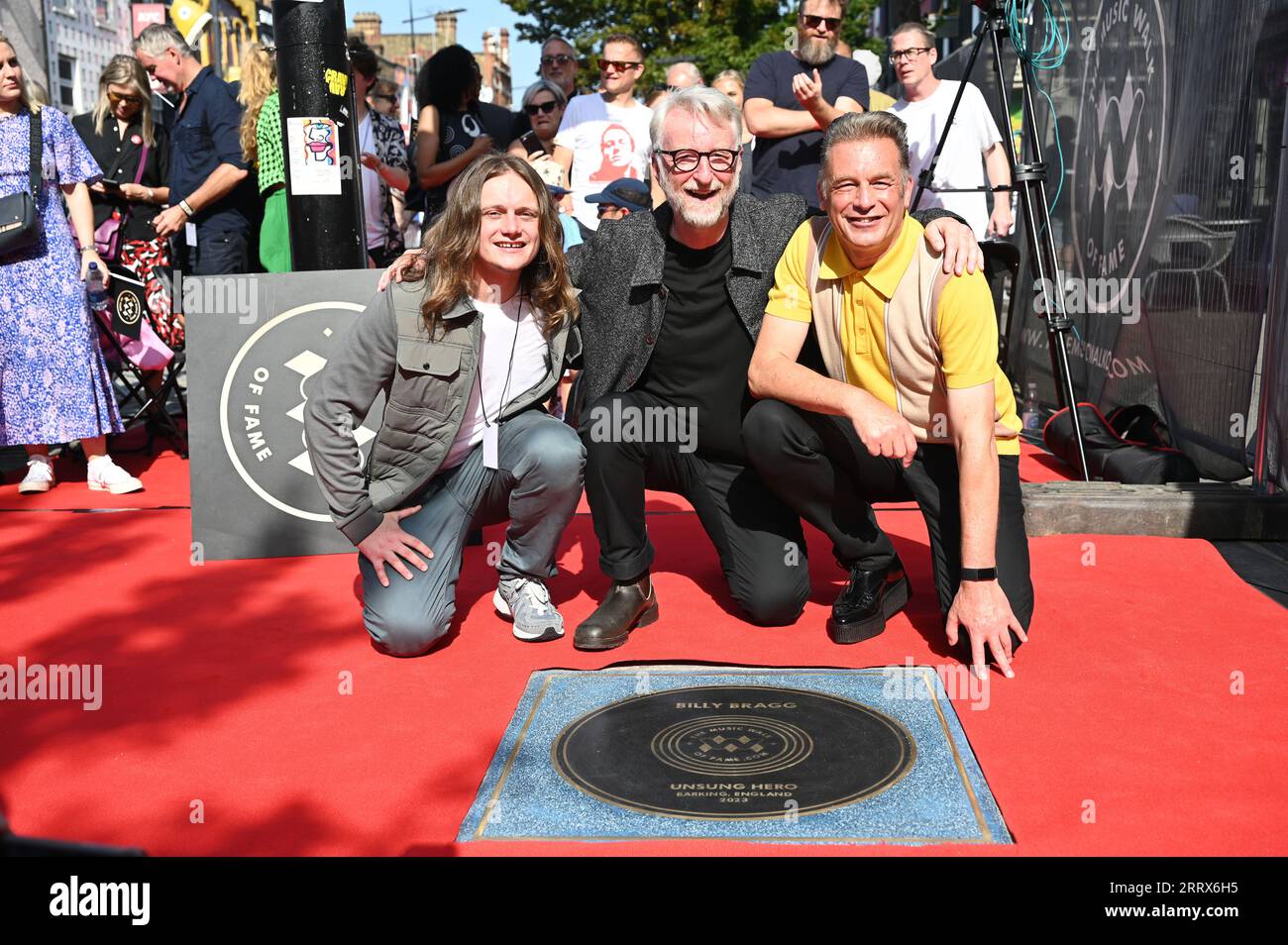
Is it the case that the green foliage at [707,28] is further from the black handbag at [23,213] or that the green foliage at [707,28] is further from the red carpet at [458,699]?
the red carpet at [458,699]

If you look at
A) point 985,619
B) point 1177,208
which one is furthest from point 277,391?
point 1177,208

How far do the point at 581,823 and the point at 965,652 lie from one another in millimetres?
1397

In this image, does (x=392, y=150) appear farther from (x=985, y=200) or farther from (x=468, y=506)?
(x=468, y=506)

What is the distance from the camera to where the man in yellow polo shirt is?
10.7 feet

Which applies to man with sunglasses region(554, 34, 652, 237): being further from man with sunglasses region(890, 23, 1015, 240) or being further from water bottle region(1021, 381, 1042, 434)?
water bottle region(1021, 381, 1042, 434)

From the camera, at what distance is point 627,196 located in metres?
6.18

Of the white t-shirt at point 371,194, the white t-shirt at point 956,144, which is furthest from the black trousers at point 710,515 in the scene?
the white t-shirt at point 371,194

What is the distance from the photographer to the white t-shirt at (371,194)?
22.1 ft

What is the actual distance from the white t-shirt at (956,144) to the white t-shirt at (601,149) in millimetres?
1481

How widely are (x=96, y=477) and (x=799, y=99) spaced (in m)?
3.72

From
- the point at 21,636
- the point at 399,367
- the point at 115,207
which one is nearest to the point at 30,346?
the point at 115,207

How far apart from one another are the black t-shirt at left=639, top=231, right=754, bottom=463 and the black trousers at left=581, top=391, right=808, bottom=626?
101mm

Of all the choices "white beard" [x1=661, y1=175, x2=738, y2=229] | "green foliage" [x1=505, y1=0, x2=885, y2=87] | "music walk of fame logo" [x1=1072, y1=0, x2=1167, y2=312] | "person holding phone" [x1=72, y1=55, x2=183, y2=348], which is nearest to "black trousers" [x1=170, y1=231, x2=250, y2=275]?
"person holding phone" [x1=72, y1=55, x2=183, y2=348]
